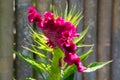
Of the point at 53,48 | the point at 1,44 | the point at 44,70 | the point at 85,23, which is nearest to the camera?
the point at 53,48

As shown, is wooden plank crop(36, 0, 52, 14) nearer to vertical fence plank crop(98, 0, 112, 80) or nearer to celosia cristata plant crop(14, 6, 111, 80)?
vertical fence plank crop(98, 0, 112, 80)

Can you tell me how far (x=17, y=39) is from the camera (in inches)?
121

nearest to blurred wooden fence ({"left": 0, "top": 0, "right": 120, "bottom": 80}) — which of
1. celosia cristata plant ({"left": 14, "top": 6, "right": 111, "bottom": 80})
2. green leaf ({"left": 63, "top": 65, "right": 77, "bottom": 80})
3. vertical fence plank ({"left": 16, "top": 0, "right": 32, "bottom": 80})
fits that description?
vertical fence plank ({"left": 16, "top": 0, "right": 32, "bottom": 80})

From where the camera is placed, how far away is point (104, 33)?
3.26m

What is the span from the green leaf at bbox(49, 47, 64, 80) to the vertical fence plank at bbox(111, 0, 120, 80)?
117 centimetres

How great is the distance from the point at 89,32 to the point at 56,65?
106cm

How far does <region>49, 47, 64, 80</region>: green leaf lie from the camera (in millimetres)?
2158

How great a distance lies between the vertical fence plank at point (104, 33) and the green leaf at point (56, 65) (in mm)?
1104

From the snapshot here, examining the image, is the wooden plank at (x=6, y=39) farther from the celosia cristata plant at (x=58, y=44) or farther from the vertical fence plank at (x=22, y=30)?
the celosia cristata plant at (x=58, y=44)

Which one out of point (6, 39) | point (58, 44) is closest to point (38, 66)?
point (58, 44)

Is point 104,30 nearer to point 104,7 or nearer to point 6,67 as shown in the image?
point 104,7

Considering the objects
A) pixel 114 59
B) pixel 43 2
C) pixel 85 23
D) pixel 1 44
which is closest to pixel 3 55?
pixel 1 44

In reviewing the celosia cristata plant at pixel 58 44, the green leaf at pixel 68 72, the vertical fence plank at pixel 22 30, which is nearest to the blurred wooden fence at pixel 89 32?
the vertical fence plank at pixel 22 30

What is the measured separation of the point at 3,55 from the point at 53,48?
3.13ft
